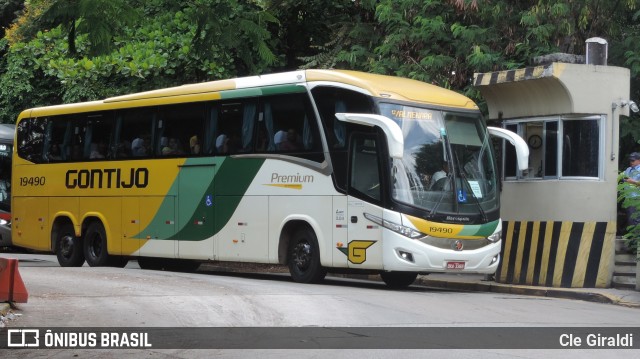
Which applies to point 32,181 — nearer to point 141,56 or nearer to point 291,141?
point 141,56

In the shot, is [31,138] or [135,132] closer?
[135,132]

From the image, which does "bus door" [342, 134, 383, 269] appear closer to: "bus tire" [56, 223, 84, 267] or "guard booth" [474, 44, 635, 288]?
"guard booth" [474, 44, 635, 288]

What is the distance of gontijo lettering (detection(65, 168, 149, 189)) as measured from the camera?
2111 cm

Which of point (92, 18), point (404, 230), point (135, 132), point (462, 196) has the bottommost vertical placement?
point (404, 230)

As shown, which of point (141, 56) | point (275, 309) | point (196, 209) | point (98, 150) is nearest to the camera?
point (275, 309)

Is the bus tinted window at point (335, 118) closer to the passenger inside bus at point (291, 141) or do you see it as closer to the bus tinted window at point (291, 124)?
the bus tinted window at point (291, 124)

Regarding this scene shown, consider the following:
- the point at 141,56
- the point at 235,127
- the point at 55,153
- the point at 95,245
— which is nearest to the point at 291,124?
the point at 235,127

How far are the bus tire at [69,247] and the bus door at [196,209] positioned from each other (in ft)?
11.4

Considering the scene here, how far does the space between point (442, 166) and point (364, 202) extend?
1403 millimetres

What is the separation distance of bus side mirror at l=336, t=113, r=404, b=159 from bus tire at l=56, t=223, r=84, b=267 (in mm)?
8528

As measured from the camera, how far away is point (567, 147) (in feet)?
60.6

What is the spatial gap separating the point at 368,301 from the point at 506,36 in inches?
375

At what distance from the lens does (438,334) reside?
1129 cm

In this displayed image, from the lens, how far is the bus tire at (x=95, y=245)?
22.2m
